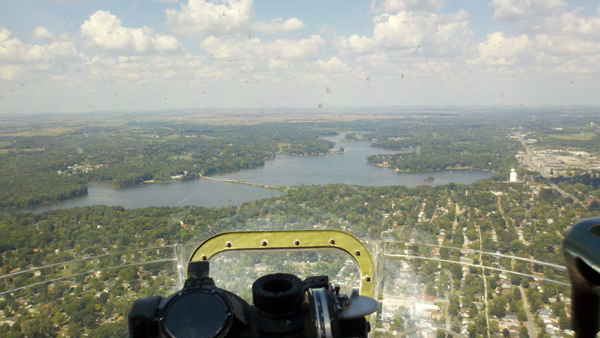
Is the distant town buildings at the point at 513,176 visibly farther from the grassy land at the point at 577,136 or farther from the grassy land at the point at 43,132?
the grassy land at the point at 43,132

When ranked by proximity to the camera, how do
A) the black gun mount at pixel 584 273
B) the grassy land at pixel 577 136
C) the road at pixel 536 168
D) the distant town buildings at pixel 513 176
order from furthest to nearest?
the grassy land at pixel 577 136 → the distant town buildings at pixel 513 176 → the road at pixel 536 168 → the black gun mount at pixel 584 273

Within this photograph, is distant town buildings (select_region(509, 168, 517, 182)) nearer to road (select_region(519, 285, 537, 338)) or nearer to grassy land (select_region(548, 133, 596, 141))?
grassy land (select_region(548, 133, 596, 141))

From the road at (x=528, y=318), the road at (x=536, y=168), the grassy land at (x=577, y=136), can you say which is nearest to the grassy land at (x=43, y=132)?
the road at (x=528, y=318)

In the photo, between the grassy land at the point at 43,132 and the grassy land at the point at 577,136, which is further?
the grassy land at the point at 43,132

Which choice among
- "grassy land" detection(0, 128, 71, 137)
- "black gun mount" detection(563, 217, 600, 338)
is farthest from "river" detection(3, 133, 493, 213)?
"grassy land" detection(0, 128, 71, 137)

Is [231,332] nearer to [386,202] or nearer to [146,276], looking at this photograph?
[146,276]

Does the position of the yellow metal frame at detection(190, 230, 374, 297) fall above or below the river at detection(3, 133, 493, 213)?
above
